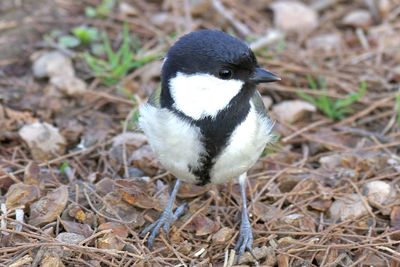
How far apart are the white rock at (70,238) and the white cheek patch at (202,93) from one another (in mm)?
619

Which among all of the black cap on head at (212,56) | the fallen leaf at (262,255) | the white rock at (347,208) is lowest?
the white rock at (347,208)

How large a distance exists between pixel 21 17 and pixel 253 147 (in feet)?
6.99

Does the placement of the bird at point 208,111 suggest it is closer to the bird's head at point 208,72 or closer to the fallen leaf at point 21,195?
the bird's head at point 208,72

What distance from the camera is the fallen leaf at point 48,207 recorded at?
2.61m

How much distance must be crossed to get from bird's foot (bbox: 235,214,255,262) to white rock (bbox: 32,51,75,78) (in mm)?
1519

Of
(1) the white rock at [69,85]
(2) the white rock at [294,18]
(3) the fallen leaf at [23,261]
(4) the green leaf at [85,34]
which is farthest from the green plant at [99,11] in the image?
(3) the fallen leaf at [23,261]

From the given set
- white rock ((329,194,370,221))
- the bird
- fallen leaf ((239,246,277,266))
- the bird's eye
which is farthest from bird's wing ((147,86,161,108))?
white rock ((329,194,370,221))

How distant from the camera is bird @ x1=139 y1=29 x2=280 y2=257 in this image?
240cm

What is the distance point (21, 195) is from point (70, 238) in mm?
340

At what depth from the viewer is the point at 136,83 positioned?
374 centimetres

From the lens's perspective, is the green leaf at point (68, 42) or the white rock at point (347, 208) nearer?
the white rock at point (347, 208)

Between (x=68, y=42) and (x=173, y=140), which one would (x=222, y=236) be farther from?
(x=68, y=42)

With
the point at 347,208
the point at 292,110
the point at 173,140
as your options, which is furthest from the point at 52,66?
the point at 347,208

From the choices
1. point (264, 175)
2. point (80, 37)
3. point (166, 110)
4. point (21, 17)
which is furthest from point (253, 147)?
point (21, 17)
